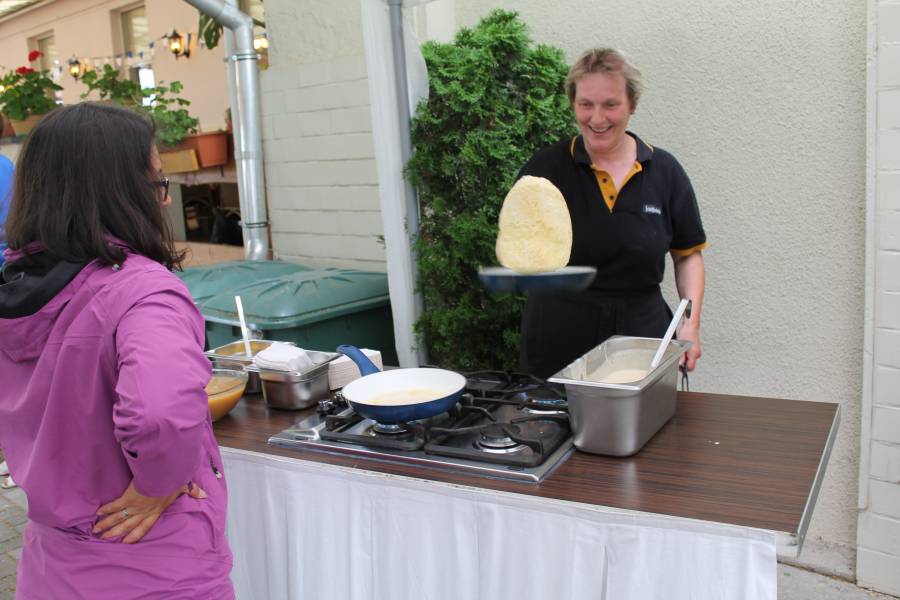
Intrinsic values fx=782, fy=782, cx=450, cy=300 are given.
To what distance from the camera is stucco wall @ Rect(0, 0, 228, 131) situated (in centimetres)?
800

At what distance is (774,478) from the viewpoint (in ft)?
5.72

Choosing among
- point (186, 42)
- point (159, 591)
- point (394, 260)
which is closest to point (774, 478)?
point (159, 591)

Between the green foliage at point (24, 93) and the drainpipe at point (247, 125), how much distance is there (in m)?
2.80

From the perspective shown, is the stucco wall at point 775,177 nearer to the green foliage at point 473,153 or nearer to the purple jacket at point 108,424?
the green foliage at point 473,153

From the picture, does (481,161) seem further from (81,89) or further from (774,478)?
(81,89)

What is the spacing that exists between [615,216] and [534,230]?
0.63 meters

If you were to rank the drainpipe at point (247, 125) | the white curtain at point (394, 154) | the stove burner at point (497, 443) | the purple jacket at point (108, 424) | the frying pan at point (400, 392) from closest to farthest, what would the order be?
the purple jacket at point (108, 424) → the stove burner at point (497, 443) → the frying pan at point (400, 392) → the white curtain at point (394, 154) → the drainpipe at point (247, 125)

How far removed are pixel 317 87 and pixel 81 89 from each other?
6.49 m

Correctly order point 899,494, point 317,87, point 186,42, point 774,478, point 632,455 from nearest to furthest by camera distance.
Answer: point 774,478 → point 632,455 → point 899,494 → point 317,87 → point 186,42

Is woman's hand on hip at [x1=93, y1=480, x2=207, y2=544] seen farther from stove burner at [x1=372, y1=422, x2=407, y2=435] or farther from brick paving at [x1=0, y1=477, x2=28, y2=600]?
brick paving at [x1=0, y1=477, x2=28, y2=600]

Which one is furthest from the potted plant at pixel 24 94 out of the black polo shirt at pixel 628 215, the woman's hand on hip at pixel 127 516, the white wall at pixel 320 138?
the woman's hand on hip at pixel 127 516

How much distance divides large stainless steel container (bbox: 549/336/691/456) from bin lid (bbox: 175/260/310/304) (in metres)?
2.93

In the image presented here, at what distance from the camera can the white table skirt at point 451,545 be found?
5.22 feet

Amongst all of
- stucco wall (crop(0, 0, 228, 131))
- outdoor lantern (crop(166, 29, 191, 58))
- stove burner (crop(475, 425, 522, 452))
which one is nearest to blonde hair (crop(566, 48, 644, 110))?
stove burner (crop(475, 425, 522, 452))
